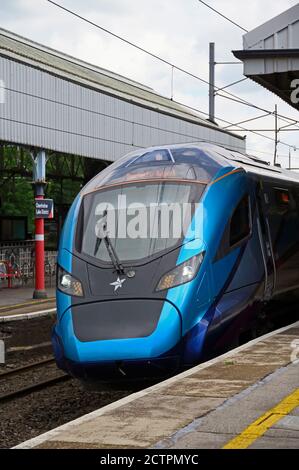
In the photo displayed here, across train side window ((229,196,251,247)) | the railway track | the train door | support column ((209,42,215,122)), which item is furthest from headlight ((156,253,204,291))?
support column ((209,42,215,122))

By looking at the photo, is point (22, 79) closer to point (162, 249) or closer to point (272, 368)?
point (162, 249)

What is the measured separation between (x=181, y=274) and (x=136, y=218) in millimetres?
1065

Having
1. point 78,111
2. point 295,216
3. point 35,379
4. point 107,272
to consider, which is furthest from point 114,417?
point 78,111

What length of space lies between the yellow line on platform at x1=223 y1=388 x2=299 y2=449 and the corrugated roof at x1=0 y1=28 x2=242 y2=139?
640 inches

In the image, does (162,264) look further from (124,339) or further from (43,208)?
(43,208)

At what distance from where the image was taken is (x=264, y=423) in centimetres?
564

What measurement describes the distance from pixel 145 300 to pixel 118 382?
954mm

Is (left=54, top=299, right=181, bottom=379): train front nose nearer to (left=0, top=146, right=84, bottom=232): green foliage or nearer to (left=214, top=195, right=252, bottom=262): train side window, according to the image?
(left=214, top=195, right=252, bottom=262): train side window

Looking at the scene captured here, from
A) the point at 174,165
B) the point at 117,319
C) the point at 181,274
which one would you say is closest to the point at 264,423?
the point at 117,319

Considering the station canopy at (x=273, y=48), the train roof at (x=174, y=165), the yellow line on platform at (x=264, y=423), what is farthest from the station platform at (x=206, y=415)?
the station canopy at (x=273, y=48)

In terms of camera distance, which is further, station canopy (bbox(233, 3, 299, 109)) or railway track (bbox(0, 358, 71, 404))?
station canopy (bbox(233, 3, 299, 109))

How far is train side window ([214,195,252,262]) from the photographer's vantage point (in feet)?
29.5

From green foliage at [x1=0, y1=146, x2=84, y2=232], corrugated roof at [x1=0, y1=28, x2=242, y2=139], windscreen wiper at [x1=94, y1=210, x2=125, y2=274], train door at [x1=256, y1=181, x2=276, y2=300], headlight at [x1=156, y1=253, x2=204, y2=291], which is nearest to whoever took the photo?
headlight at [x1=156, y1=253, x2=204, y2=291]

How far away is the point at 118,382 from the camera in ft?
26.8
